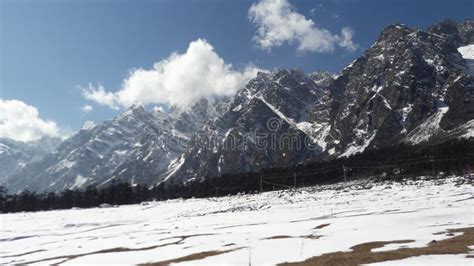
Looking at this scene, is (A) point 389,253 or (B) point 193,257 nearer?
(A) point 389,253

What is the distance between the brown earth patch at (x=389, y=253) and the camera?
2148cm

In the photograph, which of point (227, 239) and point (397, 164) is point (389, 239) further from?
point (397, 164)

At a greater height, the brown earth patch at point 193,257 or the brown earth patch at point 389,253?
the brown earth patch at point 389,253

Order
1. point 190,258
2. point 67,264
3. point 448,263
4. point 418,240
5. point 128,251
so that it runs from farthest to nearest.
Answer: point 128,251 < point 67,264 < point 190,258 < point 418,240 < point 448,263

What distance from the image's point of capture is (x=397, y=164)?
171000 millimetres

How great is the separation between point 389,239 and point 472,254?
7.53 metres

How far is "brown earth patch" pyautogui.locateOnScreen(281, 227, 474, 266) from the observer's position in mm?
21484

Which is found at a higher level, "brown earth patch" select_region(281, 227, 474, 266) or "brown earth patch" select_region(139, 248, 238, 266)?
"brown earth patch" select_region(281, 227, 474, 266)

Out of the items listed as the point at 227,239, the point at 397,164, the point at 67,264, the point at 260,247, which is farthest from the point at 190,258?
the point at 397,164

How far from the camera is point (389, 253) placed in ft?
74.7

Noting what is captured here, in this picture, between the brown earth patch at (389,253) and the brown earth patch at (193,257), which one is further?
the brown earth patch at (193,257)

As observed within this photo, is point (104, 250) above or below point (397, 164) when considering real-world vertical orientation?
below

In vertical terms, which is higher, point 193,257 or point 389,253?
point 389,253

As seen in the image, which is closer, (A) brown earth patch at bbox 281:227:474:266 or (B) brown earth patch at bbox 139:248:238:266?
(A) brown earth patch at bbox 281:227:474:266
